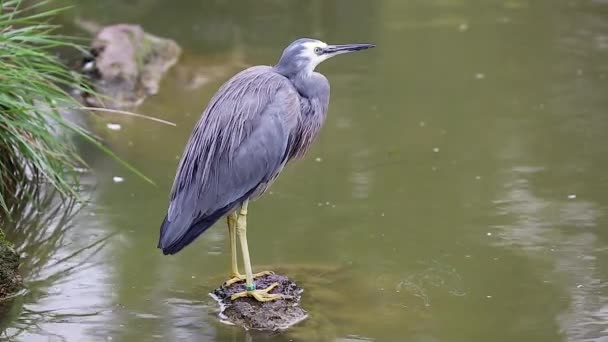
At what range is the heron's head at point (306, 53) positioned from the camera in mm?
4633

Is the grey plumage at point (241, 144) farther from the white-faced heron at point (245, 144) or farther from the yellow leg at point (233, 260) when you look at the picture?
the yellow leg at point (233, 260)

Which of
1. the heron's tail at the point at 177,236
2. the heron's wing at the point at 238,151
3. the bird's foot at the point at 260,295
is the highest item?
the heron's wing at the point at 238,151

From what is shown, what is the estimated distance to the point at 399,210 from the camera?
235 inches

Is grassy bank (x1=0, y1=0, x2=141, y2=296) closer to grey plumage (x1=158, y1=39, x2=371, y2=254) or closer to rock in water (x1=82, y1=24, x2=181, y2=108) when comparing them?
grey plumage (x1=158, y1=39, x2=371, y2=254)

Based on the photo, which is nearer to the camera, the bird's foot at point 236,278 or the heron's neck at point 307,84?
the heron's neck at point 307,84

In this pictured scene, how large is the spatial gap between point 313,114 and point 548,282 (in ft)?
5.05

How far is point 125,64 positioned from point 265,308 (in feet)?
13.5

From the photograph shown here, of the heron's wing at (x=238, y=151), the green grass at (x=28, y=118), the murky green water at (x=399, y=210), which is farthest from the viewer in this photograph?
the green grass at (x=28, y=118)

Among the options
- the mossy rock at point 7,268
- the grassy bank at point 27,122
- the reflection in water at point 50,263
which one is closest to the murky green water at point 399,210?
the reflection in water at point 50,263

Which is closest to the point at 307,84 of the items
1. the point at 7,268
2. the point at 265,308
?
the point at 265,308

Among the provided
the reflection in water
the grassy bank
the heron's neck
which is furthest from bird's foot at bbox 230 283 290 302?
the grassy bank

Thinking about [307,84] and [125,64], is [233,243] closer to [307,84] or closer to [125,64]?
[307,84]

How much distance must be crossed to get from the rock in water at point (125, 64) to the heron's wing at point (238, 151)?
3296mm

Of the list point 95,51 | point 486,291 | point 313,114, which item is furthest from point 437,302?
point 95,51
